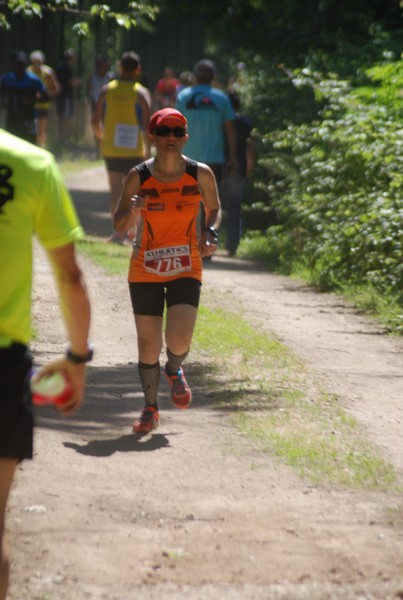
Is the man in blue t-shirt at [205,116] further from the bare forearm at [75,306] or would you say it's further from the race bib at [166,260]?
the bare forearm at [75,306]

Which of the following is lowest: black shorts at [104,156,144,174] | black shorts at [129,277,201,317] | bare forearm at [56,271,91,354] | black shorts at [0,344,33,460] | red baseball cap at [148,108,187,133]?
black shorts at [104,156,144,174]

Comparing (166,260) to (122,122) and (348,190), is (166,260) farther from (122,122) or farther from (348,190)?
(122,122)

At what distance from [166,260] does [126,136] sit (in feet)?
24.1

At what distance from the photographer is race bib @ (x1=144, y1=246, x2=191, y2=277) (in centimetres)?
689

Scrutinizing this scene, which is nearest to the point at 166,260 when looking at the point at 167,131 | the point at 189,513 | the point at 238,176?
the point at 167,131

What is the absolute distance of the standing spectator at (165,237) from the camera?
6875 mm

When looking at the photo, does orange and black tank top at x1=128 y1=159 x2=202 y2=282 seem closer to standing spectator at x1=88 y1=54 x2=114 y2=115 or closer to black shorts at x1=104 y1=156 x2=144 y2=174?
black shorts at x1=104 y1=156 x2=144 y2=174

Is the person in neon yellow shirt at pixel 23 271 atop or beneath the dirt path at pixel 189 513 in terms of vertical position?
atop

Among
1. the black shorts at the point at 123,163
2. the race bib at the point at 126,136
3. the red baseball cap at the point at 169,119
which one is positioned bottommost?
the black shorts at the point at 123,163

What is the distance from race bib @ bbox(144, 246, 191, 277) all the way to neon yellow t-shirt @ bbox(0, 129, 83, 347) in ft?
10.5

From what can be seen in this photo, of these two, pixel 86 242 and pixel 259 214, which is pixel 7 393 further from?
pixel 259 214

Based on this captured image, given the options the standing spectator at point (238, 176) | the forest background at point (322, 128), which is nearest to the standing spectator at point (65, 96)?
the forest background at point (322, 128)

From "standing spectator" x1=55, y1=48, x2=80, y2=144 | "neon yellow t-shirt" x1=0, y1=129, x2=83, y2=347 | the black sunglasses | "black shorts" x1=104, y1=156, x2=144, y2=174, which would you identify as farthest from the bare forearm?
"standing spectator" x1=55, y1=48, x2=80, y2=144

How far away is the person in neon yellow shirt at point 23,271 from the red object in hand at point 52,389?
2cm
